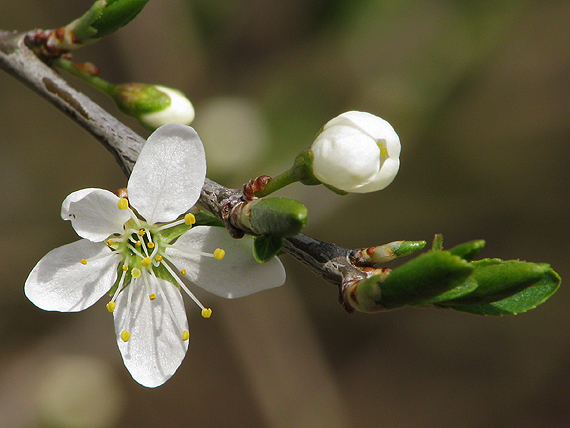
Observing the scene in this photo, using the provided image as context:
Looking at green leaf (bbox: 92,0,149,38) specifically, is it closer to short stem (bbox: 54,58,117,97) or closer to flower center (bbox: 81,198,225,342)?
short stem (bbox: 54,58,117,97)

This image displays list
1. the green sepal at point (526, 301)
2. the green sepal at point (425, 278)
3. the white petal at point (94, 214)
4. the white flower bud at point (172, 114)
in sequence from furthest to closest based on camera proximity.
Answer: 1. the white flower bud at point (172, 114)
2. the white petal at point (94, 214)
3. the green sepal at point (526, 301)
4. the green sepal at point (425, 278)

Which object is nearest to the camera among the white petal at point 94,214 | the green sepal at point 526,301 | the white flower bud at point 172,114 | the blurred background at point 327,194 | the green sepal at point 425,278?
the green sepal at point 425,278

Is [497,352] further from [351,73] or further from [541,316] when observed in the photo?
[351,73]

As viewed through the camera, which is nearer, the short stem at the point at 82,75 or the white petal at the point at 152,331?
the white petal at the point at 152,331

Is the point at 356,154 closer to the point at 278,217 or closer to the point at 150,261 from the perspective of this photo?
the point at 278,217

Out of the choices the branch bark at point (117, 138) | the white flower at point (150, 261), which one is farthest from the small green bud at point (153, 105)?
the white flower at point (150, 261)

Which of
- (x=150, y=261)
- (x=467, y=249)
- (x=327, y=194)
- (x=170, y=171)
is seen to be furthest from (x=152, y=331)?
(x=327, y=194)

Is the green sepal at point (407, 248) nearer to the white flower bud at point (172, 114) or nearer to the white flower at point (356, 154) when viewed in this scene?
the white flower at point (356, 154)
